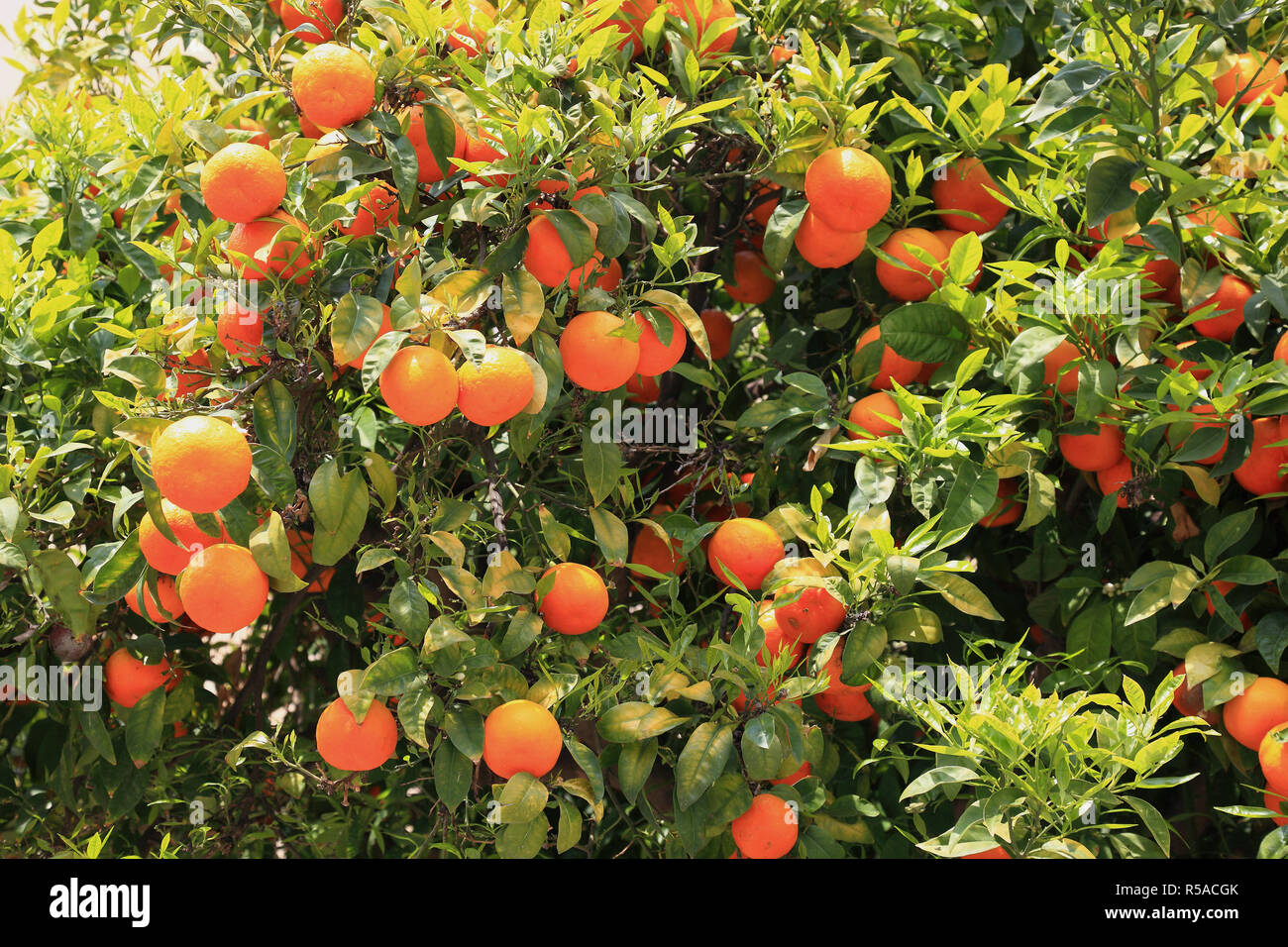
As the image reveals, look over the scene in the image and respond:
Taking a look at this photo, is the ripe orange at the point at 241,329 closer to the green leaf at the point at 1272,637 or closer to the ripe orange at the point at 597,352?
the ripe orange at the point at 597,352

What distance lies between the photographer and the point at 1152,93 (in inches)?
48.9

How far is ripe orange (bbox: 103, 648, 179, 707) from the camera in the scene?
143 centimetres

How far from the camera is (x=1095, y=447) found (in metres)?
1.36

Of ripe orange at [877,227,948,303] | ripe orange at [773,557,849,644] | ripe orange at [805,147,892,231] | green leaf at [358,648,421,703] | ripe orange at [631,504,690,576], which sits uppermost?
ripe orange at [805,147,892,231]

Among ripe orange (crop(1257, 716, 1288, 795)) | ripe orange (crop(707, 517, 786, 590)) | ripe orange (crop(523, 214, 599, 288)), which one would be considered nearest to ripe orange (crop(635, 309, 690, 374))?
ripe orange (crop(523, 214, 599, 288))

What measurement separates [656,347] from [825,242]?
1.01 ft

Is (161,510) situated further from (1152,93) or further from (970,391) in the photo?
(1152,93)

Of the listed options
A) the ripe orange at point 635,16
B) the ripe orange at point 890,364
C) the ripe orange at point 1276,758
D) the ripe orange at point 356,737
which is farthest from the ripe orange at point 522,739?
the ripe orange at point 635,16

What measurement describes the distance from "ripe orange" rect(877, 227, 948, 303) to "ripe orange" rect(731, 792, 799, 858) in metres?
0.68

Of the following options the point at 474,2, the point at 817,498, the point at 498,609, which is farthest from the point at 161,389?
the point at 817,498

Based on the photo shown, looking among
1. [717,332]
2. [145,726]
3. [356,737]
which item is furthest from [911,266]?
[145,726]

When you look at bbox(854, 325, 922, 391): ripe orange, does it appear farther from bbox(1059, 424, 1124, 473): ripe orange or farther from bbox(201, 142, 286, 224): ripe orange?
bbox(201, 142, 286, 224): ripe orange

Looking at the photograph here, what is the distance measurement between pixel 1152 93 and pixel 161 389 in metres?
1.11

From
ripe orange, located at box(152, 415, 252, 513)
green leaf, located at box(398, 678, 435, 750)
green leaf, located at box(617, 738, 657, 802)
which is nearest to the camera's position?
ripe orange, located at box(152, 415, 252, 513)
